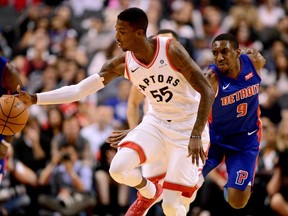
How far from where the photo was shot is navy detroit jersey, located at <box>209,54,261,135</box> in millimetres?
8422

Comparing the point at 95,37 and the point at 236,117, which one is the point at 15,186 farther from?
the point at 95,37

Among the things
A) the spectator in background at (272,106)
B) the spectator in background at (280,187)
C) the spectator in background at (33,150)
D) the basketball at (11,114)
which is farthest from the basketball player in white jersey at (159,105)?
the spectator in background at (272,106)

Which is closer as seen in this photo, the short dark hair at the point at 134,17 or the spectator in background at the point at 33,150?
the short dark hair at the point at 134,17

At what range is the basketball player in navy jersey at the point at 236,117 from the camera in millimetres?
8406

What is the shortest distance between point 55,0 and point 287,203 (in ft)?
29.6

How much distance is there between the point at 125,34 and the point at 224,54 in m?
1.47

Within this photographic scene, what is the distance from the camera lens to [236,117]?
8523 mm

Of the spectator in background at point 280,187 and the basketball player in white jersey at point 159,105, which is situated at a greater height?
the basketball player in white jersey at point 159,105

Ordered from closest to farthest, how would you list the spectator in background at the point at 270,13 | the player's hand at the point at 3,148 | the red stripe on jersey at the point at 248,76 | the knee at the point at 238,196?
the player's hand at the point at 3,148
the red stripe on jersey at the point at 248,76
the knee at the point at 238,196
the spectator in background at the point at 270,13

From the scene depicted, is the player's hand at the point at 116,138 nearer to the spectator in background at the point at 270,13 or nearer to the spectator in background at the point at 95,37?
the spectator in background at the point at 95,37

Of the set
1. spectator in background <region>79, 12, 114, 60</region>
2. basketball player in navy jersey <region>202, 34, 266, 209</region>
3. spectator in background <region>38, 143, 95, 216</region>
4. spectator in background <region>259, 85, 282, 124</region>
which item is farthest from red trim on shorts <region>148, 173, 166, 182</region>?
spectator in background <region>79, 12, 114, 60</region>

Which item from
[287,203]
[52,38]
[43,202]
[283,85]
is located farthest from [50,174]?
Answer: [283,85]

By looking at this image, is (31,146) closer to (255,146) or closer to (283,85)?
(255,146)

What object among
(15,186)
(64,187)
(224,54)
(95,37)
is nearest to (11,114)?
(224,54)
